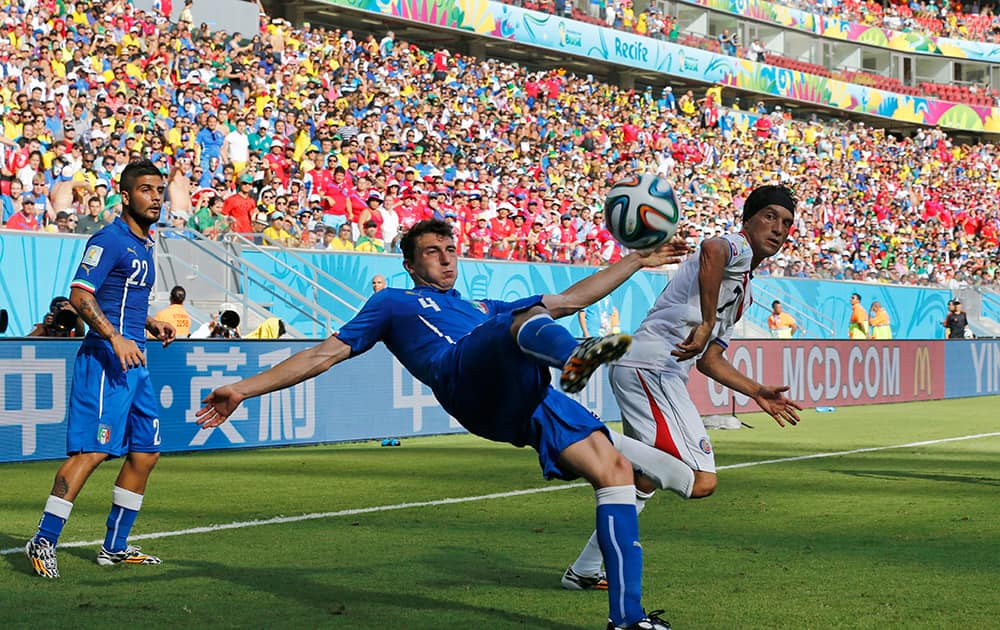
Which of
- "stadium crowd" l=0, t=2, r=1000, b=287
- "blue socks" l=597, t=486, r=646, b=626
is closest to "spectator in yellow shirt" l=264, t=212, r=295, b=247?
"stadium crowd" l=0, t=2, r=1000, b=287

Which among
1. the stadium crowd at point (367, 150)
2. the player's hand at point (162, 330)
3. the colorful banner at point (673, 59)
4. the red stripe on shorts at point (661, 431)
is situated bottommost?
the red stripe on shorts at point (661, 431)

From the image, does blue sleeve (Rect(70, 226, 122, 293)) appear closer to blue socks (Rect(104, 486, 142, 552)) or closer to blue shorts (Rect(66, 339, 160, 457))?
blue shorts (Rect(66, 339, 160, 457))

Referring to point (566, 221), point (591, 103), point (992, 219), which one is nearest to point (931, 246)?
point (992, 219)

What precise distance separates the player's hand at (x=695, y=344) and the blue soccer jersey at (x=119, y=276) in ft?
9.22

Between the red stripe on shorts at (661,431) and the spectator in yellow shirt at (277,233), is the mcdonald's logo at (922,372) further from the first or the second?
the red stripe on shorts at (661,431)

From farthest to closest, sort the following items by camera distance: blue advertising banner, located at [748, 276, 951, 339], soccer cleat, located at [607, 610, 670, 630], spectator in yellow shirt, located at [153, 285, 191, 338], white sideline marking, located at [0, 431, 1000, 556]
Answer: blue advertising banner, located at [748, 276, 951, 339], spectator in yellow shirt, located at [153, 285, 191, 338], white sideline marking, located at [0, 431, 1000, 556], soccer cleat, located at [607, 610, 670, 630]

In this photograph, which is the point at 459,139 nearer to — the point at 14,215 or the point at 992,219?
the point at 14,215

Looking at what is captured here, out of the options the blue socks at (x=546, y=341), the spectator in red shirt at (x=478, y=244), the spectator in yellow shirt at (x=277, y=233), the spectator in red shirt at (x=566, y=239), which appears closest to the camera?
the blue socks at (x=546, y=341)

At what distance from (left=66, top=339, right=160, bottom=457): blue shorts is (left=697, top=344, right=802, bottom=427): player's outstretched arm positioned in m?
3.03

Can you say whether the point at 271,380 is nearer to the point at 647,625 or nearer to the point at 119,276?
the point at 647,625

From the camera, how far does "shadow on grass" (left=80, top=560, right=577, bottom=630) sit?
582 centimetres

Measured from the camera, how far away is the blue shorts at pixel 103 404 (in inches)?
276

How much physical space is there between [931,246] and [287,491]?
36.2 m

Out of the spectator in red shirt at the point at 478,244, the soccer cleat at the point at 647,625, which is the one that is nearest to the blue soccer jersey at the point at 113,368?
the soccer cleat at the point at 647,625
